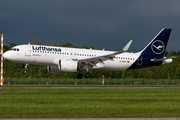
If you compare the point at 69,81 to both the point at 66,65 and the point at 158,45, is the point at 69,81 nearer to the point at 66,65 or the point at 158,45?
the point at 158,45

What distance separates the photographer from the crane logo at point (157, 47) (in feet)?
157

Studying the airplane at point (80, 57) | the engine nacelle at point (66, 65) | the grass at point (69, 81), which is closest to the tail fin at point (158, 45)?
the airplane at point (80, 57)

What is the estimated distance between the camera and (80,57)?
42250mm

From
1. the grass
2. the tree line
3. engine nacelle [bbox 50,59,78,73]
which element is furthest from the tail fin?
the tree line

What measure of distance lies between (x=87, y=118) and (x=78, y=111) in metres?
2.80

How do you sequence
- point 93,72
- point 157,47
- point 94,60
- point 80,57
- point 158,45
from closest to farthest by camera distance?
point 94,60, point 80,57, point 157,47, point 158,45, point 93,72

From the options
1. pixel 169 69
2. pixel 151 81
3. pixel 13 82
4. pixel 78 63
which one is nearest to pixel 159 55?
pixel 78 63

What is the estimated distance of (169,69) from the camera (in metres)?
120

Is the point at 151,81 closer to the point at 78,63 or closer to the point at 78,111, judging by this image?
the point at 78,63

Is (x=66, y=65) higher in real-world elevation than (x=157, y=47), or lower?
lower

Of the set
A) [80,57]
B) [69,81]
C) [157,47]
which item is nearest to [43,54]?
[80,57]

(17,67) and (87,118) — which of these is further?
(17,67)

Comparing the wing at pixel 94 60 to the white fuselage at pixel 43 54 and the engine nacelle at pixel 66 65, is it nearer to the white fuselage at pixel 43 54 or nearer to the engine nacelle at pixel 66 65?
the white fuselage at pixel 43 54

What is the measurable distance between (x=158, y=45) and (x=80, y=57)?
1407 cm
